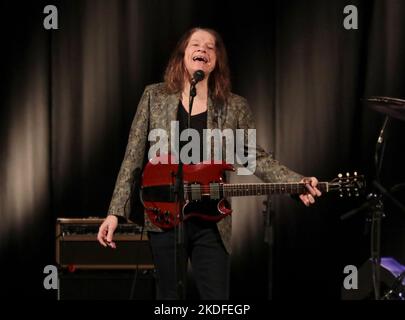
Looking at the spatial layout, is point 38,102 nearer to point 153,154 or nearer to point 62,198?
point 62,198

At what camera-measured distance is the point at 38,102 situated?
4.91 meters

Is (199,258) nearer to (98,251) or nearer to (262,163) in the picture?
(262,163)

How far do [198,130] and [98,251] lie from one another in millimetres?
1435

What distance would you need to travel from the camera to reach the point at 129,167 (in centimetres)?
327

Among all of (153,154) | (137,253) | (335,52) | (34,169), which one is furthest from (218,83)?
(34,169)

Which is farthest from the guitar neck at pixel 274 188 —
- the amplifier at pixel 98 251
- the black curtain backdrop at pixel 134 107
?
the black curtain backdrop at pixel 134 107

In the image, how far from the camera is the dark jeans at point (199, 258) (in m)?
3.09

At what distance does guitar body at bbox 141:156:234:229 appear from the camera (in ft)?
10.3

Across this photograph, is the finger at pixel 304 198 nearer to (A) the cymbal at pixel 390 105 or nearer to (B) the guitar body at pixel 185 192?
(B) the guitar body at pixel 185 192

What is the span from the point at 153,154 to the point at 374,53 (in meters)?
2.15

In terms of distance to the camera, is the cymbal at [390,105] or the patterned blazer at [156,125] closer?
the patterned blazer at [156,125]

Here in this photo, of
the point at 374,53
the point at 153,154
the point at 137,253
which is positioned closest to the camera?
the point at 153,154

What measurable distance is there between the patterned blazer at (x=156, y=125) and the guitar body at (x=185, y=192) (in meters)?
0.06

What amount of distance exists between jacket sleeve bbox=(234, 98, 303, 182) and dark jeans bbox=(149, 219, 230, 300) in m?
0.45
